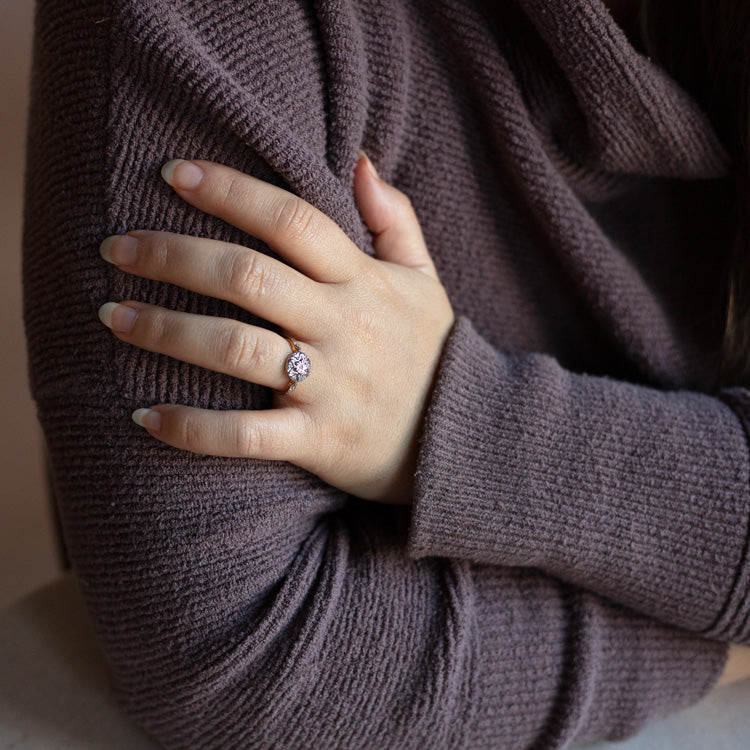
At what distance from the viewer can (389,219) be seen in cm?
59

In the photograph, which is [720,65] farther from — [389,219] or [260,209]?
[260,209]

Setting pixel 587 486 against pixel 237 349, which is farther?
pixel 587 486

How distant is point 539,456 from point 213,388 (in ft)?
0.89

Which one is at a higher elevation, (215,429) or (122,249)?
(122,249)

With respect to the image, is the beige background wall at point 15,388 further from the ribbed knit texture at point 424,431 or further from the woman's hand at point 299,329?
the woman's hand at point 299,329

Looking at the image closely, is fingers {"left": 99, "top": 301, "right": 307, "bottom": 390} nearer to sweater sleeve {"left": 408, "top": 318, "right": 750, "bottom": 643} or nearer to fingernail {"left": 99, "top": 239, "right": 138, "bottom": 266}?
fingernail {"left": 99, "top": 239, "right": 138, "bottom": 266}

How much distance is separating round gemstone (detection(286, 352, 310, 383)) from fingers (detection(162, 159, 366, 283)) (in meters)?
0.07

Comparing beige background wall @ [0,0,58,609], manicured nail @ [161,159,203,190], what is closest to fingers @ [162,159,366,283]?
manicured nail @ [161,159,203,190]

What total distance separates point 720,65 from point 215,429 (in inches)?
22.7

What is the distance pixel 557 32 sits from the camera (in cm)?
57

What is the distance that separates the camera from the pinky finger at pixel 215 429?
1.59 ft

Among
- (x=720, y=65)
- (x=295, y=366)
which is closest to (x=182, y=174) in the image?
(x=295, y=366)

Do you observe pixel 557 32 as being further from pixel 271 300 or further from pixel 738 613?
pixel 738 613

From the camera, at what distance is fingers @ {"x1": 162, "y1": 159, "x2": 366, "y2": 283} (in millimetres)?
484
